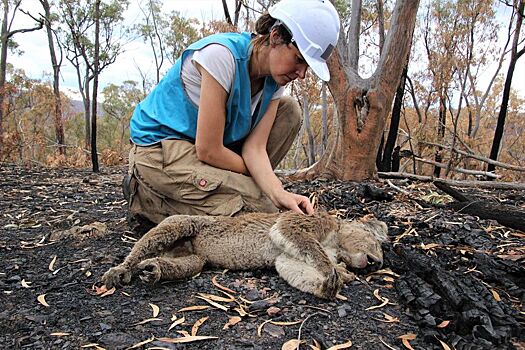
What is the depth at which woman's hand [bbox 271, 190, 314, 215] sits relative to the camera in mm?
3353

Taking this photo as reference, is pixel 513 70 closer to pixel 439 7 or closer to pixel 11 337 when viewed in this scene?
pixel 11 337

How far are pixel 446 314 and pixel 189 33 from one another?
31.1 metres

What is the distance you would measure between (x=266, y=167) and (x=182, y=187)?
72 centimetres

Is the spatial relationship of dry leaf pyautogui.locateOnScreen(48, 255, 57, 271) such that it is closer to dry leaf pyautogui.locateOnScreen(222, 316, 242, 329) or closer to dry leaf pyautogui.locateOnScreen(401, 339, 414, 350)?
dry leaf pyautogui.locateOnScreen(222, 316, 242, 329)

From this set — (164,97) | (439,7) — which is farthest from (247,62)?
(439,7)

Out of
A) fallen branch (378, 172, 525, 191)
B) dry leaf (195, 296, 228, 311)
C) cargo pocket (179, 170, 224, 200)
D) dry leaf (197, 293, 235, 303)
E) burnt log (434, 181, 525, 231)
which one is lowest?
dry leaf (195, 296, 228, 311)

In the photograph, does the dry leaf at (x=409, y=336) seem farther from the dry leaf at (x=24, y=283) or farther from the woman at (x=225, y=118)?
the dry leaf at (x=24, y=283)

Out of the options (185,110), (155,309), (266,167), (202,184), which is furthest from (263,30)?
(155,309)

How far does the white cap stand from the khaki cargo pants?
3.85ft

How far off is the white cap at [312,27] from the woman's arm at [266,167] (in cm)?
91

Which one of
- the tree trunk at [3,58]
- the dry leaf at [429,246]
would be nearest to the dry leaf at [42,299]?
the dry leaf at [429,246]

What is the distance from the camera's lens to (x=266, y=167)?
3.76m

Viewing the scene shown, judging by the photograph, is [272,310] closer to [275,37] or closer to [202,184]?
[202,184]

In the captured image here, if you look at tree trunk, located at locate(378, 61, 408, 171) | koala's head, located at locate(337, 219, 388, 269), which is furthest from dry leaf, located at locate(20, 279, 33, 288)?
tree trunk, located at locate(378, 61, 408, 171)
